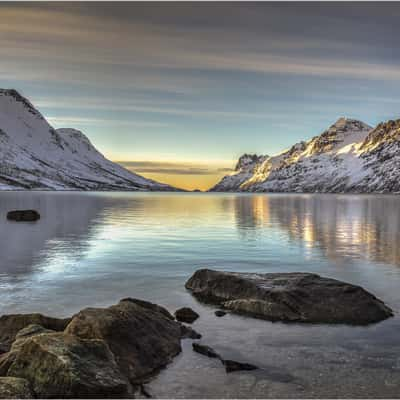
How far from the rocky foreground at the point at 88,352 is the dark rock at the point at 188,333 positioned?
1.4 inches

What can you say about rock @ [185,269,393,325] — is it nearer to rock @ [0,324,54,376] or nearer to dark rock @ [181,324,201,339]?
dark rock @ [181,324,201,339]

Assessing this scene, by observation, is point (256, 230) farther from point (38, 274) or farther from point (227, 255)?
point (38, 274)

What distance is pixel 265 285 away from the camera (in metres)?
20.8

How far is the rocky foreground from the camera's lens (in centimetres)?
1086

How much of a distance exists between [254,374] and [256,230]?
4212 cm

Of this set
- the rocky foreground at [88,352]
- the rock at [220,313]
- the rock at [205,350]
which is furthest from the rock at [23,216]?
the rock at [205,350]

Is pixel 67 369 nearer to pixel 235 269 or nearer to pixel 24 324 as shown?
pixel 24 324

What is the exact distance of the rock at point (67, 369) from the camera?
1080 centimetres

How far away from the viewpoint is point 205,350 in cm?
1474

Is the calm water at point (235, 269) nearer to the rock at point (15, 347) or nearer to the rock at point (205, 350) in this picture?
the rock at point (205, 350)

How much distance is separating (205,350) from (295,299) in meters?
5.90

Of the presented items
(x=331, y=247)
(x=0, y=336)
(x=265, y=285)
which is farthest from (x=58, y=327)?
(x=331, y=247)

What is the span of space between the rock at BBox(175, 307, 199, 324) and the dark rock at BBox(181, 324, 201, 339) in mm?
1480

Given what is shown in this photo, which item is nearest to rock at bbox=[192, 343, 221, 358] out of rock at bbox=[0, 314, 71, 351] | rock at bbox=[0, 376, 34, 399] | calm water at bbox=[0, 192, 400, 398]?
calm water at bbox=[0, 192, 400, 398]
